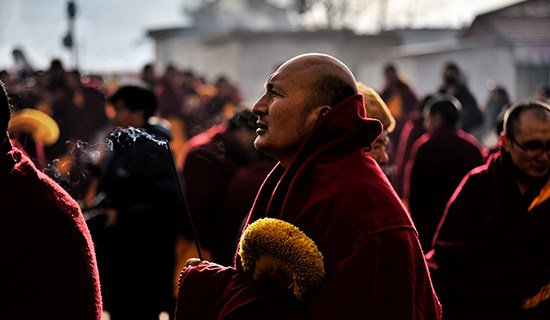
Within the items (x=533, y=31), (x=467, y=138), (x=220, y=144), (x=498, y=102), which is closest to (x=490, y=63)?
(x=533, y=31)

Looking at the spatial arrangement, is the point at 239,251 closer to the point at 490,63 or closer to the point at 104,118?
the point at 104,118

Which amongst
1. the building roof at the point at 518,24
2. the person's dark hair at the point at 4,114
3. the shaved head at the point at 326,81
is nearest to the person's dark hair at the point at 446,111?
the shaved head at the point at 326,81

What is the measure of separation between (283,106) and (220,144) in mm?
4106

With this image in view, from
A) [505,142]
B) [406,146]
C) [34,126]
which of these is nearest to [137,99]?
[34,126]

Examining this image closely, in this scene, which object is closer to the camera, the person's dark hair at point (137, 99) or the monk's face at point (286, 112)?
the monk's face at point (286, 112)

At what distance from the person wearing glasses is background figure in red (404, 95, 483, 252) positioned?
2636 millimetres

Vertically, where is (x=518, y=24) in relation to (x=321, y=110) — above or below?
below

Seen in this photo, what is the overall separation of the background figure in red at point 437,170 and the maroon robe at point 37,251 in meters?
4.86

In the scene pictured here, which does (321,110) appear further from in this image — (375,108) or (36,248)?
(375,108)

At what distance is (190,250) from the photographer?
25.3ft

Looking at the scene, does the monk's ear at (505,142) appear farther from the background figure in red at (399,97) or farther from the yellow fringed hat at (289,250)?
the background figure in red at (399,97)

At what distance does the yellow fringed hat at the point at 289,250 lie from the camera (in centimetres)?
303

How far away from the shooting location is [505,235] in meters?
5.09

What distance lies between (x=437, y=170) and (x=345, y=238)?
17.2ft
